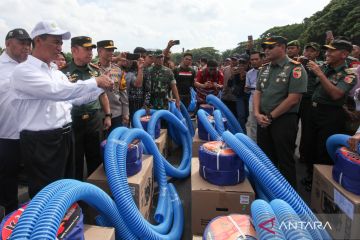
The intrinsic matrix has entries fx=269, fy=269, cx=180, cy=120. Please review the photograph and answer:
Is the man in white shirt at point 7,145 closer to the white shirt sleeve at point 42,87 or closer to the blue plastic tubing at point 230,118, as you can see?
the white shirt sleeve at point 42,87

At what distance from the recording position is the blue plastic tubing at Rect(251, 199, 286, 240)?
1.24 meters

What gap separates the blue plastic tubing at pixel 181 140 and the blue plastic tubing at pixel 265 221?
1.73 metres

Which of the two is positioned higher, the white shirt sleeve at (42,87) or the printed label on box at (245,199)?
the white shirt sleeve at (42,87)

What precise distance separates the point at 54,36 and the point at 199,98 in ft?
13.9

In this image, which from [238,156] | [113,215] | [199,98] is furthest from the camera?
[199,98]

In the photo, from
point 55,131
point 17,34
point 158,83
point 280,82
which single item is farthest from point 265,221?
point 158,83

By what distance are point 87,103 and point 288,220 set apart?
2147 mm

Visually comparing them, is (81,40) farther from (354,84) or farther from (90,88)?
(354,84)

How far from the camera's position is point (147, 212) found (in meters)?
2.72

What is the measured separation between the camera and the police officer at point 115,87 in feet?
10.7

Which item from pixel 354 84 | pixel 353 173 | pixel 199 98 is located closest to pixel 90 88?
pixel 353 173

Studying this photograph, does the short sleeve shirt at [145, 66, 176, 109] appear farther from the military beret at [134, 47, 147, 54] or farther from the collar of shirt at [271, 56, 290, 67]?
the collar of shirt at [271, 56, 290, 67]

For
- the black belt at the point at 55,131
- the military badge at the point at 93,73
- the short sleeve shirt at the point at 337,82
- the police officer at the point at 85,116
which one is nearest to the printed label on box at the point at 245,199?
the black belt at the point at 55,131

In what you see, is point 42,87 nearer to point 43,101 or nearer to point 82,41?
point 43,101
